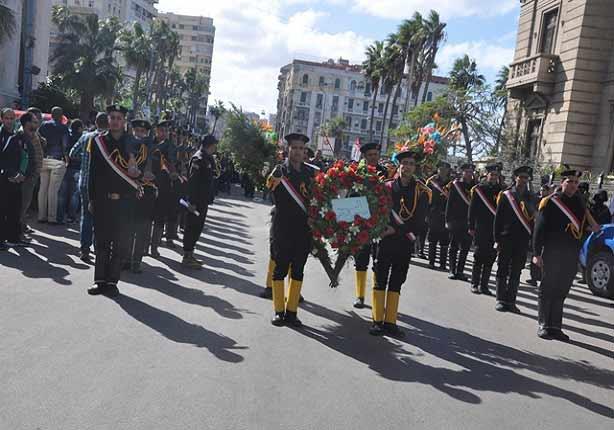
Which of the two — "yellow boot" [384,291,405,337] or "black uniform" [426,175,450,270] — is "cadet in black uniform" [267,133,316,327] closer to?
"yellow boot" [384,291,405,337]

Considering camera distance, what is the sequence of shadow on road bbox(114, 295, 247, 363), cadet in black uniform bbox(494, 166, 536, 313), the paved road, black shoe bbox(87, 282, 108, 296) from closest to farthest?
the paved road → shadow on road bbox(114, 295, 247, 363) → black shoe bbox(87, 282, 108, 296) → cadet in black uniform bbox(494, 166, 536, 313)

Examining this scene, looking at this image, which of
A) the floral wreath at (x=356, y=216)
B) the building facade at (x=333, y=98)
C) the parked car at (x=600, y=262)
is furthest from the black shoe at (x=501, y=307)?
the building facade at (x=333, y=98)

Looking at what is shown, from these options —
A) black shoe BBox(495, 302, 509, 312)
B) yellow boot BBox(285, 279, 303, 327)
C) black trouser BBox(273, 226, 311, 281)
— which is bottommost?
black shoe BBox(495, 302, 509, 312)

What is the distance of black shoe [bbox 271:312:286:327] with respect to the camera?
23.2ft

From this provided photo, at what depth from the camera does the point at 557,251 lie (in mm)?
8125

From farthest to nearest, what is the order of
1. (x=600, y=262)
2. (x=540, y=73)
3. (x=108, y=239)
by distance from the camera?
(x=540, y=73), (x=600, y=262), (x=108, y=239)

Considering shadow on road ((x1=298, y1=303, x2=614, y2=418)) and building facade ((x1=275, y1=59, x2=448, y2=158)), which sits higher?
building facade ((x1=275, y1=59, x2=448, y2=158))

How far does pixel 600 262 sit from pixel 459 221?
2594 millimetres

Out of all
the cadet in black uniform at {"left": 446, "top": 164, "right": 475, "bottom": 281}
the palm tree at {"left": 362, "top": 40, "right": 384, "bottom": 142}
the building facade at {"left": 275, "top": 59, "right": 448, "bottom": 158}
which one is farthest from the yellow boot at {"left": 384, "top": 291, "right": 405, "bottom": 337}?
the building facade at {"left": 275, "top": 59, "right": 448, "bottom": 158}

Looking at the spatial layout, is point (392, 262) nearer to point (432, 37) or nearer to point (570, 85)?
point (570, 85)

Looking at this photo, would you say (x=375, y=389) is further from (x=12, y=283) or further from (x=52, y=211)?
(x=52, y=211)

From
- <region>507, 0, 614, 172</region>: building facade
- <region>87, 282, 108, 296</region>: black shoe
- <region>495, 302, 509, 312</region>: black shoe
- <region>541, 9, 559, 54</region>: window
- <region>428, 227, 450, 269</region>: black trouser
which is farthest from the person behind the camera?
<region>541, 9, 559, 54</region>: window

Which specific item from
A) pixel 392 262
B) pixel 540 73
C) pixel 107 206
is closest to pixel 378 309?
pixel 392 262

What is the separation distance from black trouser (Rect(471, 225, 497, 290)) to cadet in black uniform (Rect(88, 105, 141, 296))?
5714 mm
